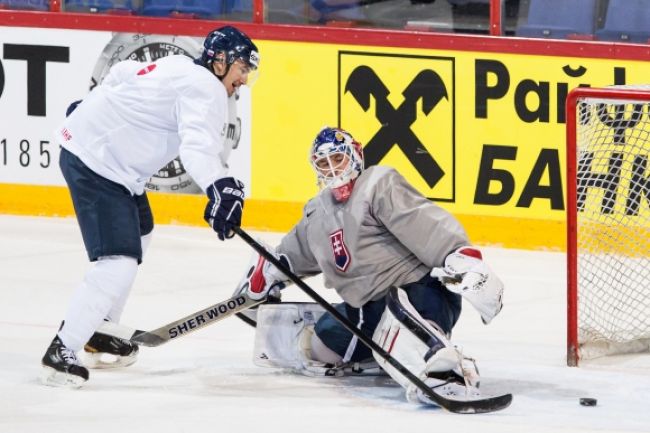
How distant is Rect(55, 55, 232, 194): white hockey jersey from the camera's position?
17.6 ft

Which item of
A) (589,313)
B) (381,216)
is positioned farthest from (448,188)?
(381,216)

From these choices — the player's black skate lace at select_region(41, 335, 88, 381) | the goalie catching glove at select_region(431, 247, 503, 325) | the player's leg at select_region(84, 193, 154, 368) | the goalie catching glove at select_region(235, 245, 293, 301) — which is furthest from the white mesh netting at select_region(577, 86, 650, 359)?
the player's black skate lace at select_region(41, 335, 88, 381)

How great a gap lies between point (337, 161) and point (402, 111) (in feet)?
8.20

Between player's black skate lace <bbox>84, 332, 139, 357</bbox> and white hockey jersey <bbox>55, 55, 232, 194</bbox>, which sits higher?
white hockey jersey <bbox>55, 55, 232, 194</bbox>

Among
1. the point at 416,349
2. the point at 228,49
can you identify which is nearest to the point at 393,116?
the point at 228,49

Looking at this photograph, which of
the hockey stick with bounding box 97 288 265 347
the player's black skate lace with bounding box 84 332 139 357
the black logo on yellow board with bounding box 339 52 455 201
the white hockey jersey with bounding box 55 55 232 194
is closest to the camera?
the white hockey jersey with bounding box 55 55 232 194

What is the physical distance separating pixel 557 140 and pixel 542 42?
1.40 feet

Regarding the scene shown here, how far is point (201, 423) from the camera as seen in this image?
4.97 metres

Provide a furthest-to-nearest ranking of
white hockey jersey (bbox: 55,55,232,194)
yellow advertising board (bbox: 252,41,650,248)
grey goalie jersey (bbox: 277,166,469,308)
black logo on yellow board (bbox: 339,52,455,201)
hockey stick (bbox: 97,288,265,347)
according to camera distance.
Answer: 1. black logo on yellow board (bbox: 339,52,455,201)
2. yellow advertising board (bbox: 252,41,650,248)
3. hockey stick (bbox: 97,288,265,347)
4. white hockey jersey (bbox: 55,55,232,194)
5. grey goalie jersey (bbox: 277,166,469,308)

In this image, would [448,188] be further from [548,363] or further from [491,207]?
[548,363]

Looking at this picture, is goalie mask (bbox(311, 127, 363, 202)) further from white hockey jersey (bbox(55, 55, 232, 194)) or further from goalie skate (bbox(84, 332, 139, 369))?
goalie skate (bbox(84, 332, 139, 369))

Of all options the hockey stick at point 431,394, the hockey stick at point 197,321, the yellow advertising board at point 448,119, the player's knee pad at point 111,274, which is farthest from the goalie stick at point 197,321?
the yellow advertising board at point 448,119

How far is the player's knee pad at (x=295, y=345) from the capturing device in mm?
5578

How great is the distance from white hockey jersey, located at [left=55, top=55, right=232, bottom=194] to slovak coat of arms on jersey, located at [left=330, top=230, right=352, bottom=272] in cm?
45
